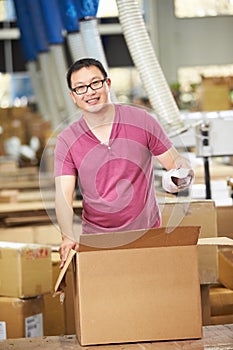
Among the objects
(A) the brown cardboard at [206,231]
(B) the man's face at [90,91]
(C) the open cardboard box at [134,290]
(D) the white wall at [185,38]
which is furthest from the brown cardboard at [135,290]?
(D) the white wall at [185,38]

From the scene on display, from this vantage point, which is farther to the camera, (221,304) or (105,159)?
(221,304)

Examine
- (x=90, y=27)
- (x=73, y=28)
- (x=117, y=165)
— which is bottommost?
(x=117, y=165)

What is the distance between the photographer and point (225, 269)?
3928 millimetres

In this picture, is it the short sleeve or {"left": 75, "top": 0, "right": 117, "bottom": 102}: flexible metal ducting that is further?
{"left": 75, "top": 0, "right": 117, "bottom": 102}: flexible metal ducting

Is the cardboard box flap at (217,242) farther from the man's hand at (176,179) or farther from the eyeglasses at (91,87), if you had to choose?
the eyeglasses at (91,87)

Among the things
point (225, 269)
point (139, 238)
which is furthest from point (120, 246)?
point (225, 269)

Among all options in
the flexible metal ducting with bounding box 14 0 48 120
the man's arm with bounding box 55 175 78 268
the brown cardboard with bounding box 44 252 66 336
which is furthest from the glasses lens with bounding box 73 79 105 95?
the flexible metal ducting with bounding box 14 0 48 120

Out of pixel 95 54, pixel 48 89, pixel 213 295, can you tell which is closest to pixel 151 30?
pixel 48 89

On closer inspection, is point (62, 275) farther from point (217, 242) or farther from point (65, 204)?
point (217, 242)

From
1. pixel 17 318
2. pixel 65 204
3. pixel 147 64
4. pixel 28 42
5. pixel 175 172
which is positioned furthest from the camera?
pixel 28 42

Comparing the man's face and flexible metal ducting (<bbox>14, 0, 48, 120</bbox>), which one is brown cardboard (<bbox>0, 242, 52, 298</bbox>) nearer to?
the man's face

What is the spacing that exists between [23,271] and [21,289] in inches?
2.8

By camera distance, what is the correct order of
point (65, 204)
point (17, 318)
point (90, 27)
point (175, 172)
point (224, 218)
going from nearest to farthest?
1. point (175, 172)
2. point (65, 204)
3. point (17, 318)
4. point (224, 218)
5. point (90, 27)

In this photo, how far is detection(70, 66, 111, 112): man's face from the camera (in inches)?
122
